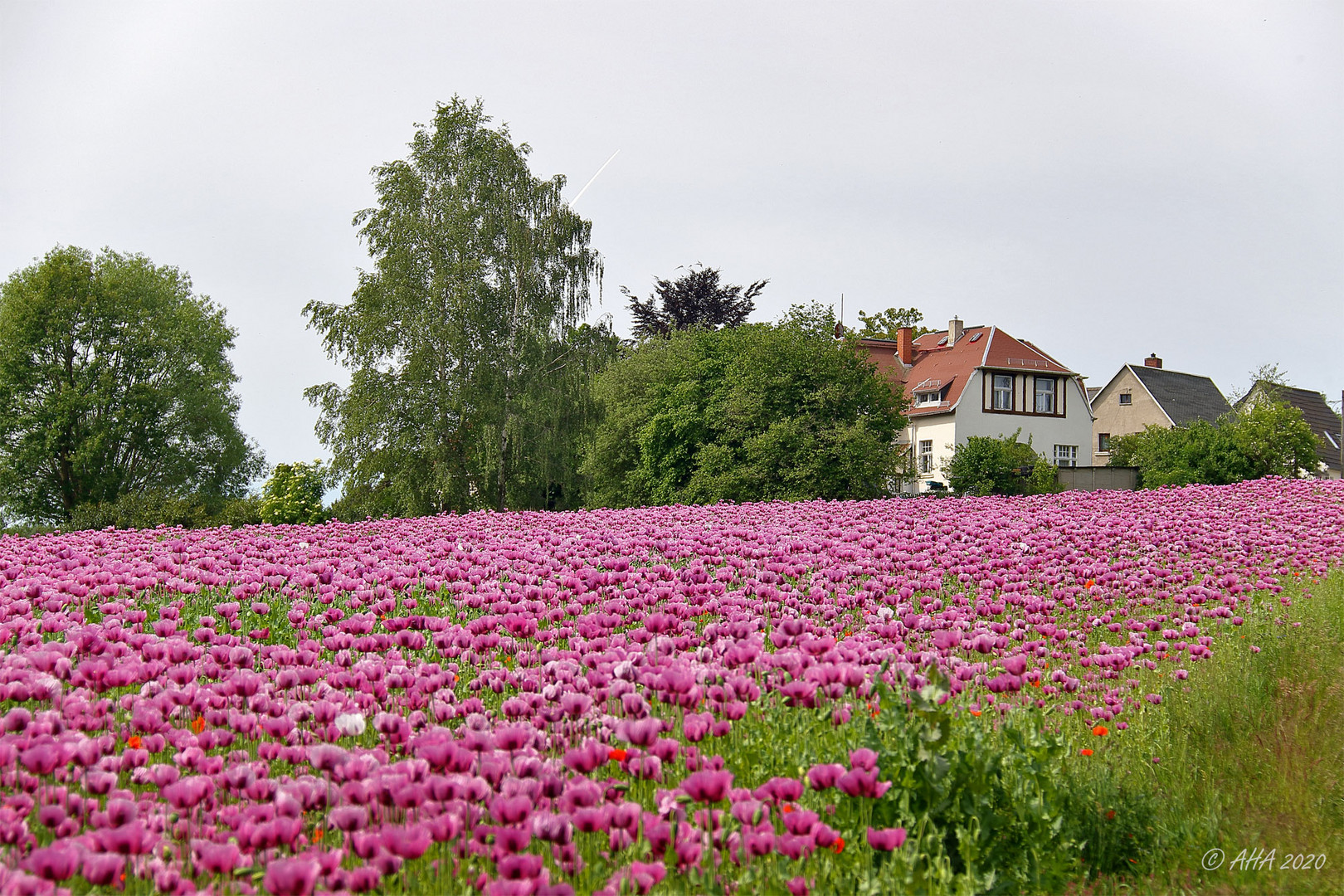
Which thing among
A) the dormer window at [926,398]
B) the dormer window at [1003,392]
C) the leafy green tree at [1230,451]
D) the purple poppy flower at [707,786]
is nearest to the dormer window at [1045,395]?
the dormer window at [1003,392]

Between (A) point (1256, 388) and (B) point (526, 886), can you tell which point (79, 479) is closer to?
(B) point (526, 886)

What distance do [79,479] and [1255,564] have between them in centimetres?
4478

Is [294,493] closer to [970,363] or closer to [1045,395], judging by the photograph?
[970,363]

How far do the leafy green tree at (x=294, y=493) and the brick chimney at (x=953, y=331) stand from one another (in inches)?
1338

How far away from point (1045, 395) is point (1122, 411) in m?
16.8

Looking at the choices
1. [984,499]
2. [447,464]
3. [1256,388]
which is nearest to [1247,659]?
[984,499]

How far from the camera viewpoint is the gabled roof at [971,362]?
1898 inches

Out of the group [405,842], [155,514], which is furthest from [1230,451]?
[155,514]

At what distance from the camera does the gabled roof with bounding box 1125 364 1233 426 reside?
60531 mm

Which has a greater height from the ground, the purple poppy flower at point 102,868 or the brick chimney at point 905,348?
the brick chimney at point 905,348

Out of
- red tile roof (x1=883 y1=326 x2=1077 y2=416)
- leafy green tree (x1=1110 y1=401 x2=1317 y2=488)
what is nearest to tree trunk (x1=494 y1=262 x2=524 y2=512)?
leafy green tree (x1=1110 y1=401 x2=1317 y2=488)

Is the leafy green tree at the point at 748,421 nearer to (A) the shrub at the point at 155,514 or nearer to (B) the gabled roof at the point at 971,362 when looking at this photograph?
(A) the shrub at the point at 155,514

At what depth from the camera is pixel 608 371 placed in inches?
1473

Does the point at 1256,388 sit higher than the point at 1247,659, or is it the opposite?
the point at 1256,388
